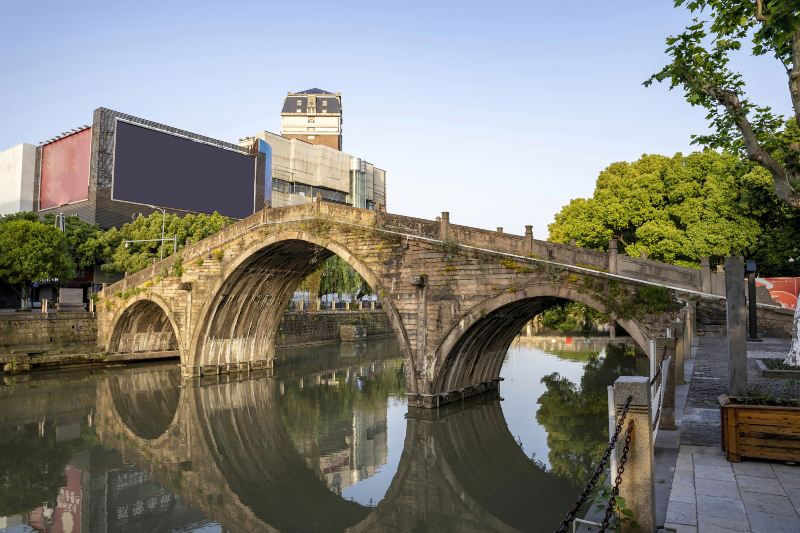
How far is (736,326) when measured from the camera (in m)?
9.00

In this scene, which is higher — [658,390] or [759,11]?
[759,11]

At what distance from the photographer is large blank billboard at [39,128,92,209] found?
5328cm

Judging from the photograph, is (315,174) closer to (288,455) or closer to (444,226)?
(444,226)

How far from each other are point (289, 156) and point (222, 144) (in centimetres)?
2112

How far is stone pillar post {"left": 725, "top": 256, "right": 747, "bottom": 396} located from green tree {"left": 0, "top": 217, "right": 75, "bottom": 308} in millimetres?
38738

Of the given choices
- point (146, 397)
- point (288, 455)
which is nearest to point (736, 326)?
point (288, 455)

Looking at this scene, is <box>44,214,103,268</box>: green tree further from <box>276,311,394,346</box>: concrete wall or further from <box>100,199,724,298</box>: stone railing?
<box>100,199,724,298</box>: stone railing

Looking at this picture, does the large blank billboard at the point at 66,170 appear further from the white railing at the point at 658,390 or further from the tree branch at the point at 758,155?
the white railing at the point at 658,390

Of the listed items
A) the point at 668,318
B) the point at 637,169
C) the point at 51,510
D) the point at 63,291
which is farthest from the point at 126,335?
the point at 637,169

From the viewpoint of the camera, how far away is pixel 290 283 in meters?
32.4

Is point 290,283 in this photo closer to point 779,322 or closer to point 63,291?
point 63,291

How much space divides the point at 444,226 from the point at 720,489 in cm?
1424

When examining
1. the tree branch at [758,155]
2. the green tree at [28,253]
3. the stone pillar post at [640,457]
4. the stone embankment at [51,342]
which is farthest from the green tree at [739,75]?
the green tree at [28,253]

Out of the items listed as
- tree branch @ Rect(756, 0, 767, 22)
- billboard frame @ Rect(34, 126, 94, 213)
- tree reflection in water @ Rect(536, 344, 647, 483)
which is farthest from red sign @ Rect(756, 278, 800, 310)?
billboard frame @ Rect(34, 126, 94, 213)
